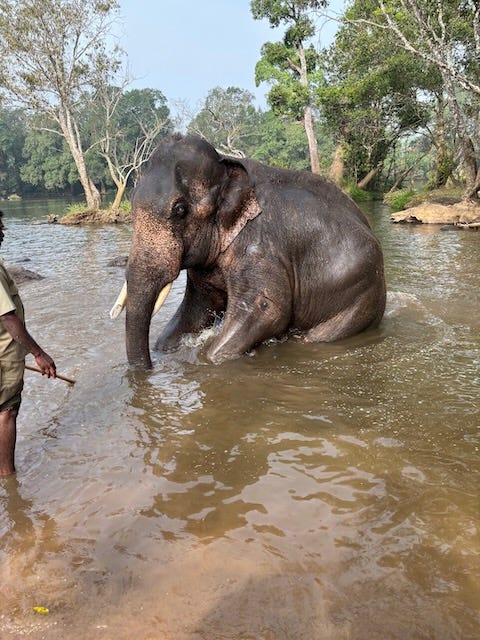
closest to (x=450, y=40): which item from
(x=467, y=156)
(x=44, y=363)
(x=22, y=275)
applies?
(x=467, y=156)

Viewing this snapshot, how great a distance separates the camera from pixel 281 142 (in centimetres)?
5703

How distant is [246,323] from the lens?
168 inches

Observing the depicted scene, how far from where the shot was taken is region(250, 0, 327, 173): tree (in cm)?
2845

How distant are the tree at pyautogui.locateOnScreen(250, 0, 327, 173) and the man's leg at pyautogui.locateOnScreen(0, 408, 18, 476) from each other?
94.1 ft

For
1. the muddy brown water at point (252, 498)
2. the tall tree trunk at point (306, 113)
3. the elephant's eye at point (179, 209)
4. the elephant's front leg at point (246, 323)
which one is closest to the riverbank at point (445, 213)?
the muddy brown water at point (252, 498)

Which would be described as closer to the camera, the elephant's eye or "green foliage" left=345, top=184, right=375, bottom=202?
the elephant's eye

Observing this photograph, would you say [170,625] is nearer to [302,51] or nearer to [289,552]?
[289,552]

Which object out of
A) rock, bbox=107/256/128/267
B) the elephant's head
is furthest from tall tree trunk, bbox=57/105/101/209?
the elephant's head

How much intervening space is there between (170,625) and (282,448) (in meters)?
1.24

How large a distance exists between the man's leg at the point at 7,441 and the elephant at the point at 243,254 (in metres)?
1.42

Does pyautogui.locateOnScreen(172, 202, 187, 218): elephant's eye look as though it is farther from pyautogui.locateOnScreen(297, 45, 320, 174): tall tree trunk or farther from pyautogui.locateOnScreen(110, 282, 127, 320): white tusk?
pyautogui.locateOnScreen(297, 45, 320, 174): tall tree trunk

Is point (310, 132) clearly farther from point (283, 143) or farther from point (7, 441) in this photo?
point (7, 441)

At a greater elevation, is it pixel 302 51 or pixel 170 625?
pixel 302 51

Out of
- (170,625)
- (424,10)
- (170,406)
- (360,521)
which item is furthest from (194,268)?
(424,10)
